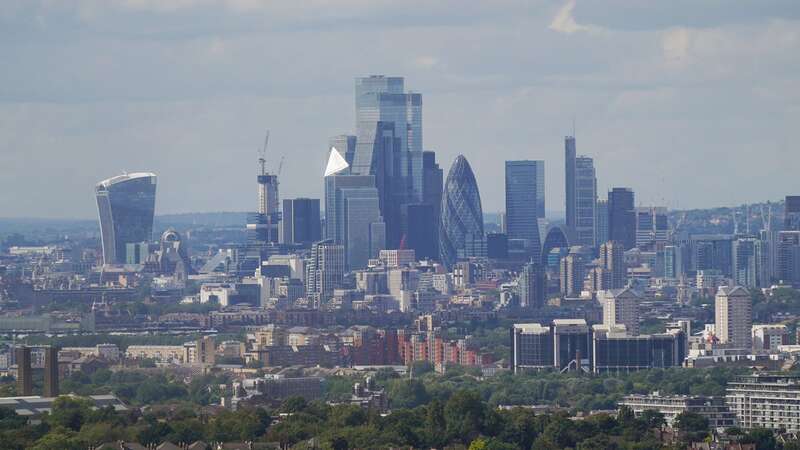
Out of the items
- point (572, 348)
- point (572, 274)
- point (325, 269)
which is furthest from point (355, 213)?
point (572, 348)

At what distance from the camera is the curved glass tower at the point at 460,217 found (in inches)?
7446

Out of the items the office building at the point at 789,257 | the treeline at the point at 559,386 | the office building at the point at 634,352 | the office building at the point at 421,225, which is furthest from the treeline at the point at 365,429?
the office building at the point at 421,225

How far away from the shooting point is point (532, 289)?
508 feet

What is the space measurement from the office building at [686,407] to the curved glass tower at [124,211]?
110577 mm

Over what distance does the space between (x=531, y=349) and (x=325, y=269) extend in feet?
230

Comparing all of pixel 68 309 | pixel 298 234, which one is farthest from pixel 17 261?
pixel 68 309

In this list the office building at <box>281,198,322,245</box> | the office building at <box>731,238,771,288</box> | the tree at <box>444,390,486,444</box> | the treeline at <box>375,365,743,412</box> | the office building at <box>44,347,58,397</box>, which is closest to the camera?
the tree at <box>444,390,486,444</box>

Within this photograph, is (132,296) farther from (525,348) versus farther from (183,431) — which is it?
(183,431)

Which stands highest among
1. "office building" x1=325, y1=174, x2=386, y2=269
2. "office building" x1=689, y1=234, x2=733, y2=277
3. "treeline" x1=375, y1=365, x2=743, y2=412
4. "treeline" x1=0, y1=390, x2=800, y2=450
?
"office building" x1=325, y1=174, x2=386, y2=269

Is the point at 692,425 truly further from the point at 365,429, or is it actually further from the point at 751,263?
the point at 751,263

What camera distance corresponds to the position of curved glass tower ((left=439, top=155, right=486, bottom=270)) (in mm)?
189125

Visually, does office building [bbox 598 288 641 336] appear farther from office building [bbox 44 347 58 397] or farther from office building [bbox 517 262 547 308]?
office building [bbox 44 347 58 397]

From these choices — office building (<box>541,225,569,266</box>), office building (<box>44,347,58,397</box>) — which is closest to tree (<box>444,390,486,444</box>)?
office building (<box>44,347,58,397</box>)

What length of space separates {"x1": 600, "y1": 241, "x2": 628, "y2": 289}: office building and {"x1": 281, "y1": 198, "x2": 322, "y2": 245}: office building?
23.6m
